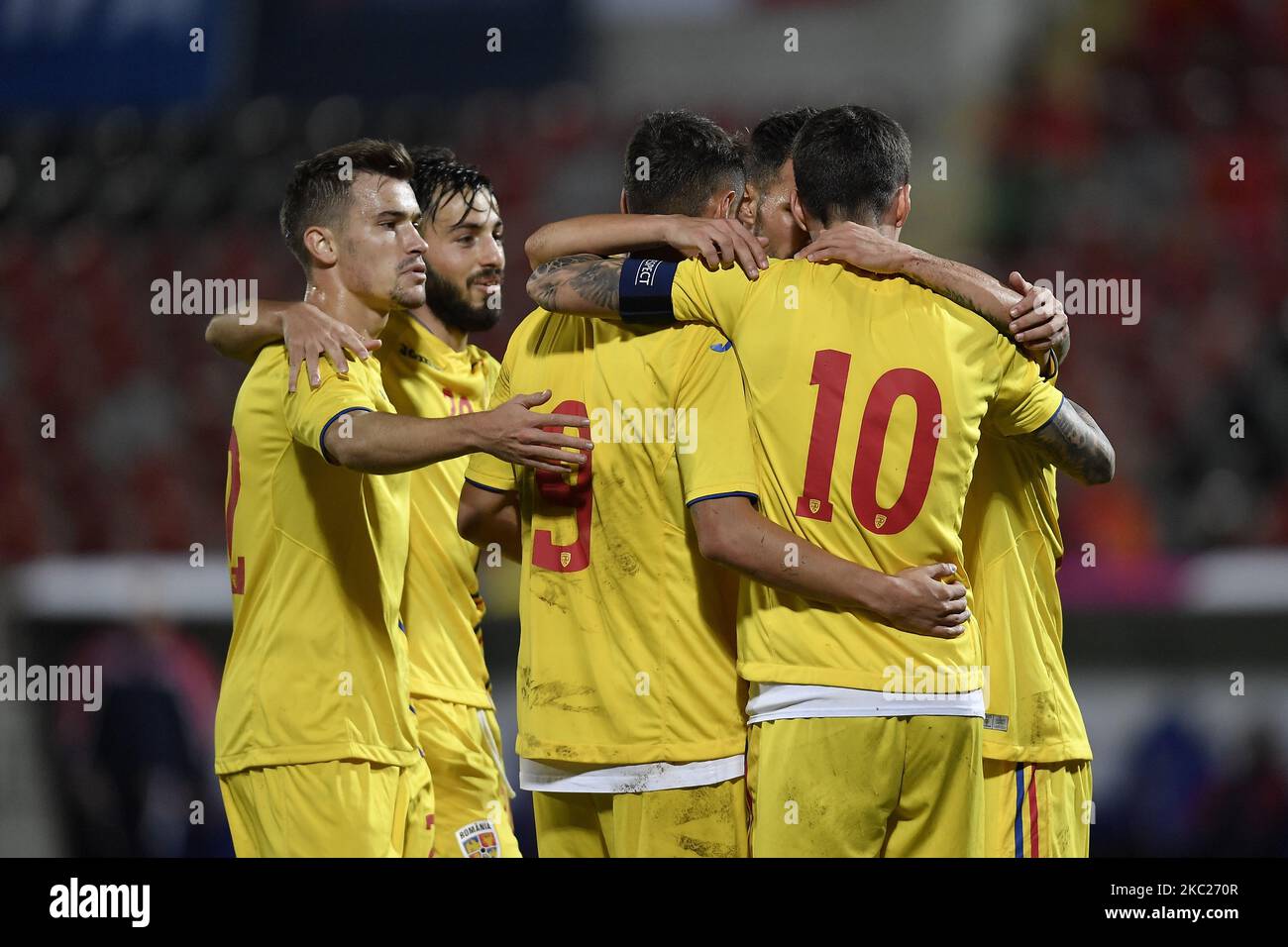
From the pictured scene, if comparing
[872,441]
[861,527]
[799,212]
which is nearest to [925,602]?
[861,527]

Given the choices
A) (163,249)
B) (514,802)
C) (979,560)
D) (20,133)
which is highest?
(20,133)

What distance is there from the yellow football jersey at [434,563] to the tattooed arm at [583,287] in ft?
2.02

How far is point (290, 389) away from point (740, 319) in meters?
0.91

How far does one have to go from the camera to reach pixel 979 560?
306cm

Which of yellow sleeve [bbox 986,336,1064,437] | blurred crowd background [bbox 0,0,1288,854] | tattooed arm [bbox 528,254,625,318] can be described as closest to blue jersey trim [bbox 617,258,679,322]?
tattooed arm [bbox 528,254,625,318]

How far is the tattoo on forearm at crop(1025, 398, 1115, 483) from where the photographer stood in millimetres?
2922

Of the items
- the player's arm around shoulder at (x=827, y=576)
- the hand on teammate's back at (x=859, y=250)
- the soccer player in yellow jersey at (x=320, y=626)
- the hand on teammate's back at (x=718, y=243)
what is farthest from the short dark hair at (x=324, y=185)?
the player's arm around shoulder at (x=827, y=576)

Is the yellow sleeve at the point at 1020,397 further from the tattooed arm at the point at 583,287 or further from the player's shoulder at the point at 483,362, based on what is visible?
the player's shoulder at the point at 483,362

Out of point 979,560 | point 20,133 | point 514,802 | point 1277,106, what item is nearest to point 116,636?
point 514,802

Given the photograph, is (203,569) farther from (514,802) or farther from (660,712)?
(660,712)

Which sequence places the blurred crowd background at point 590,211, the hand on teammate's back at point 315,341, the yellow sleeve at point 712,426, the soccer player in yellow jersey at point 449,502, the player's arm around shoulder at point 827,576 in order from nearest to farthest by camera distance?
the player's arm around shoulder at point 827,576 → the yellow sleeve at point 712,426 → the hand on teammate's back at point 315,341 → the soccer player in yellow jersey at point 449,502 → the blurred crowd background at point 590,211

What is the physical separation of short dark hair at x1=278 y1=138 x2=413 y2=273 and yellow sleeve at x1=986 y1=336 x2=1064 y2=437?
1450 millimetres

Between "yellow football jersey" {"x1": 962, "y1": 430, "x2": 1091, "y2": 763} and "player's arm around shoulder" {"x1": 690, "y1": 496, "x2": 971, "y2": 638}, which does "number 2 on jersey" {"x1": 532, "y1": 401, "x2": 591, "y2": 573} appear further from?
"yellow football jersey" {"x1": 962, "y1": 430, "x2": 1091, "y2": 763}

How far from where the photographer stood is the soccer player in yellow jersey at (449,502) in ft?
11.3
